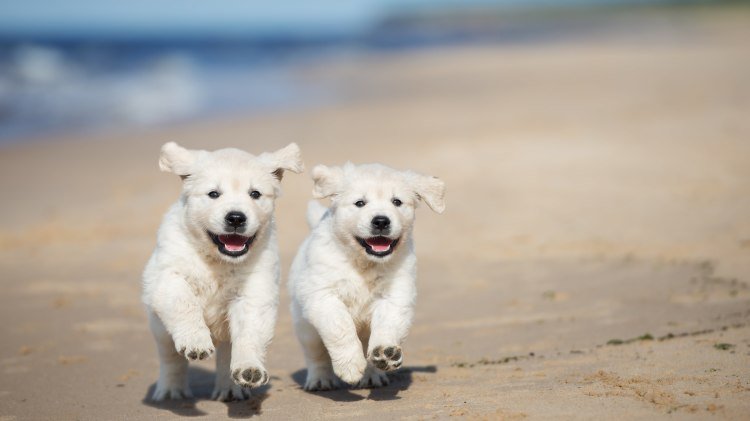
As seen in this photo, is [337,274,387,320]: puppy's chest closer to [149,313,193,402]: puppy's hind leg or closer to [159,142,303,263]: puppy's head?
[159,142,303,263]: puppy's head

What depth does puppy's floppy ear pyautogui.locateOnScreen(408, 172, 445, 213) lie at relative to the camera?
6.16 meters

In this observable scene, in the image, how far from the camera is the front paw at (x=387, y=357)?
18.0ft

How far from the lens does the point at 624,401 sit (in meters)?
5.12

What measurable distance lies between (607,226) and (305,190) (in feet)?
14.1

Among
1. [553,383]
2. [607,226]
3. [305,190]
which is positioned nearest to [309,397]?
[553,383]

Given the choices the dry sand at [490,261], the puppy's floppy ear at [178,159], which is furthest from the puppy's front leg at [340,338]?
the puppy's floppy ear at [178,159]

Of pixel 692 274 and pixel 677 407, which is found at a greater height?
pixel 692 274

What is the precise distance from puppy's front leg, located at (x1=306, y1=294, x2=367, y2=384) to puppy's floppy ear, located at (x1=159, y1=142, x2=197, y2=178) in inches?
46.8

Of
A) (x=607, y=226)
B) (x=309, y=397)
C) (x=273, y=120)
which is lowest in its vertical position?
(x=309, y=397)

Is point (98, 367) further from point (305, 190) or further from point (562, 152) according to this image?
→ point (562, 152)

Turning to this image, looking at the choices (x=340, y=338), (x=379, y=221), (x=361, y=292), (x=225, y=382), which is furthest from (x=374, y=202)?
(x=225, y=382)

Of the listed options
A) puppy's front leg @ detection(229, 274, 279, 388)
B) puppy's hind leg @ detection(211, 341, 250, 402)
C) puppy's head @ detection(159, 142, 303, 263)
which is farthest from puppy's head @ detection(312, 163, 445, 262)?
puppy's hind leg @ detection(211, 341, 250, 402)

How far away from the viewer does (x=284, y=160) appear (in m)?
6.04

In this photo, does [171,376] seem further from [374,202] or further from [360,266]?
[374,202]
